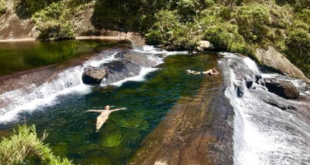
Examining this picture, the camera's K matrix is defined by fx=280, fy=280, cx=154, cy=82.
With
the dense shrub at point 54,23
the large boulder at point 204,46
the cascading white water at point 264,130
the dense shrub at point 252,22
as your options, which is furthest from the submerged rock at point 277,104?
the dense shrub at point 54,23

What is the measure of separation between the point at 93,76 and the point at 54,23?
16486 millimetres

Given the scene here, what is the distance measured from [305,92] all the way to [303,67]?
9521mm

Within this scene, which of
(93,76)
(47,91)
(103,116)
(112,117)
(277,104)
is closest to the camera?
(103,116)

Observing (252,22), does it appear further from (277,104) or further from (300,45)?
(277,104)

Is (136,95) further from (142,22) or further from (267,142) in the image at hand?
(142,22)

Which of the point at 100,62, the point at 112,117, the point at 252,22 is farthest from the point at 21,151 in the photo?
the point at 252,22

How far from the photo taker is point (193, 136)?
35.9ft

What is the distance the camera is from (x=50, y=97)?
A: 16531mm

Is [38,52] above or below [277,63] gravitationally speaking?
above

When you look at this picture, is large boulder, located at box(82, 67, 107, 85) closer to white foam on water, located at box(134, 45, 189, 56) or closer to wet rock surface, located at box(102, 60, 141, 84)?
wet rock surface, located at box(102, 60, 141, 84)

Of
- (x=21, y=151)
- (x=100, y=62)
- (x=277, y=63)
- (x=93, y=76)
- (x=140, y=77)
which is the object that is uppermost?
(x=100, y=62)

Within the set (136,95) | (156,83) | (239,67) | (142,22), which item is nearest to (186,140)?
(136,95)

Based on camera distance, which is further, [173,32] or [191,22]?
[191,22]

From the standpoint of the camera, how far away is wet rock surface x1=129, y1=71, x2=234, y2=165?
9634 mm
